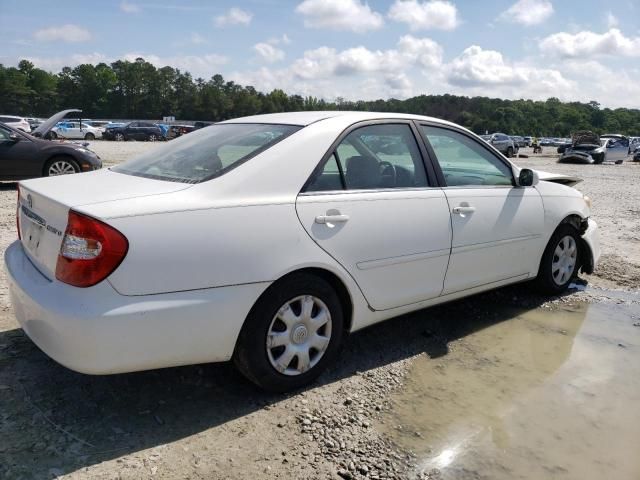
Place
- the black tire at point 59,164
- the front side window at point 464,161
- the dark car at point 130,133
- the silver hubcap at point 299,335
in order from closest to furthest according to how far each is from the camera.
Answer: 1. the silver hubcap at point 299,335
2. the front side window at point 464,161
3. the black tire at point 59,164
4. the dark car at point 130,133

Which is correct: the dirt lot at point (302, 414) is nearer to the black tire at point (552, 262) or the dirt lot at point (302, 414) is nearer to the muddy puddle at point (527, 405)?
the muddy puddle at point (527, 405)

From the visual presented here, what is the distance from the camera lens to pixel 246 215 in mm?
2752

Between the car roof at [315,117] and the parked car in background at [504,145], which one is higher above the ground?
the car roof at [315,117]

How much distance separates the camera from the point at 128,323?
2.46 metres

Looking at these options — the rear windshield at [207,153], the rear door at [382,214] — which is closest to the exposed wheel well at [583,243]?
the rear door at [382,214]

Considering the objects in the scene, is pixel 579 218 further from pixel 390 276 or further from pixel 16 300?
pixel 16 300

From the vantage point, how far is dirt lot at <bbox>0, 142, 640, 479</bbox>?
98.3 inches

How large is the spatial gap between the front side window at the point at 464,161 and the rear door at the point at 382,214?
0.66ft

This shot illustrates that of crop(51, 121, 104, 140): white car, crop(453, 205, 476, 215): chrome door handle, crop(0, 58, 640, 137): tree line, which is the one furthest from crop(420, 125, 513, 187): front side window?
crop(0, 58, 640, 137): tree line

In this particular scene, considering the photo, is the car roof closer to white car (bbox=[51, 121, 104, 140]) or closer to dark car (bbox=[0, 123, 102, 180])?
dark car (bbox=[0, 123, 102, 180])

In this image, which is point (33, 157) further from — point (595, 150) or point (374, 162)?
point (595, 150)

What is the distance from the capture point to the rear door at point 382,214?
3080 millimetres

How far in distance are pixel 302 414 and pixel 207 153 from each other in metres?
1.59

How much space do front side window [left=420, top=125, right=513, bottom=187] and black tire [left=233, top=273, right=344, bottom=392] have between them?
1.36 m
